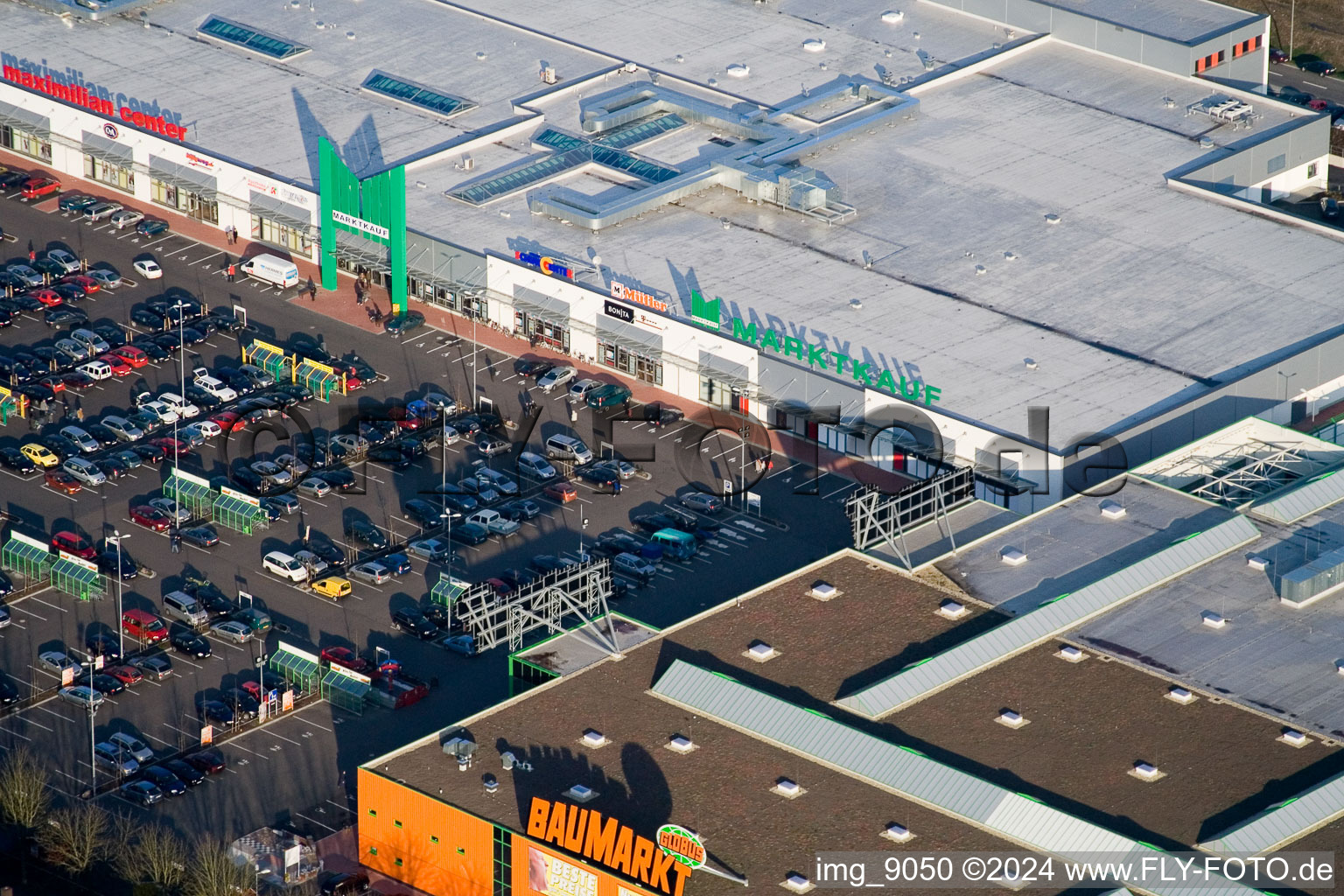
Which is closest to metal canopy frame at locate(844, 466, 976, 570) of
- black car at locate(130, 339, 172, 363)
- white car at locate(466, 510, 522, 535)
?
white car at locate(466, 510, 522, 535)

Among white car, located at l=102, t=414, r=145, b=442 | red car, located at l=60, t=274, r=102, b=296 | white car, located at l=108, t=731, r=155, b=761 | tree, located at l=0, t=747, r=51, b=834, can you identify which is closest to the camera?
tree, located at l=0, t=747, r=51, b=834

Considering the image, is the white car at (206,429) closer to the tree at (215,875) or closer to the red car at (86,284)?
the red car at (86,284)

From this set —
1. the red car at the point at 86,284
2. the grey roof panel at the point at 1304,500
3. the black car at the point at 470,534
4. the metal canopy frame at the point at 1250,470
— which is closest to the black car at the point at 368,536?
the black car at the point at 470,534

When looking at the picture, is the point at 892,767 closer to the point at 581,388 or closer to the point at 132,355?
the point at 581,388

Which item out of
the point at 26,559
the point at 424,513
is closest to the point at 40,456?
the point at 26,559

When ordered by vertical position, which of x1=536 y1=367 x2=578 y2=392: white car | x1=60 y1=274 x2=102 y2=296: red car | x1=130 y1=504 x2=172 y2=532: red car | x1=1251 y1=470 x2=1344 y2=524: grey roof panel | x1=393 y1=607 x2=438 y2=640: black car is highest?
x1=1251 y1=470 x2=1344 y2=524: grey roof panel

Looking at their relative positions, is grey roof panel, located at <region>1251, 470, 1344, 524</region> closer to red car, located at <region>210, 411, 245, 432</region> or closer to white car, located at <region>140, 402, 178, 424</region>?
red car, located at <region>210, 411, 245, 432</region>

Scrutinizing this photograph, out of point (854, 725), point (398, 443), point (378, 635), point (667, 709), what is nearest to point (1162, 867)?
point (854, 725)
